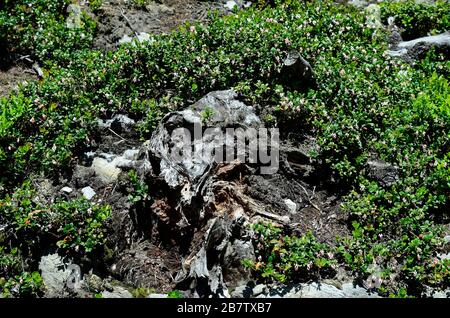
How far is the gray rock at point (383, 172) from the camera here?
668cm

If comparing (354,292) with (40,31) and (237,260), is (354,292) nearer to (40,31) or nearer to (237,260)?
(237,260)

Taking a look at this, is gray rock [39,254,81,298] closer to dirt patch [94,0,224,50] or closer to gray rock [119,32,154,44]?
dirt patch [94,0,224,50]

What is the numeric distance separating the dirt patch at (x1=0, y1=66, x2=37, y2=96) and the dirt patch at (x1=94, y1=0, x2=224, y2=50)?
1.42 metres

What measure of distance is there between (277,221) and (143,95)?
11.3 ft

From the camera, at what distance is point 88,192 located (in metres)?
6.66

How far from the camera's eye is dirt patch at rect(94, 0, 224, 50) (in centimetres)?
936

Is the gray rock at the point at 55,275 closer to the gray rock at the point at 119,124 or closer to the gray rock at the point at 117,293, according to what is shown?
the gray rock at the point at 117,293

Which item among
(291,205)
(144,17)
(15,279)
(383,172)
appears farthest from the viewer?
(144,17)

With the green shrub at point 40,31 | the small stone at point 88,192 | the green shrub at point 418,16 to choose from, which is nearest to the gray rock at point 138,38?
the green shrub at point 40,31

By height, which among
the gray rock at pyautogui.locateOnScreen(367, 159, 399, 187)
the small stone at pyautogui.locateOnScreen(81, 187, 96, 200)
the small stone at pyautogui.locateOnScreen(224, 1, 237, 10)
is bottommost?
the small stone at pyautogui.locateOnScreen(81, 187, 96, 200)

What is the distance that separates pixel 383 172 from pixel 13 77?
6770mm

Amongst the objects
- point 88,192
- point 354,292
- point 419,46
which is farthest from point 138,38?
point 354,292

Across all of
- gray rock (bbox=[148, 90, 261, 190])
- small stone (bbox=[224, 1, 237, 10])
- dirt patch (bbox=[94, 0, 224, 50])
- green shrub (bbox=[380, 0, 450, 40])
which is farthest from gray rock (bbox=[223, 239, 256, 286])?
green shrub (bbox=[380, 0, 450, 40])
